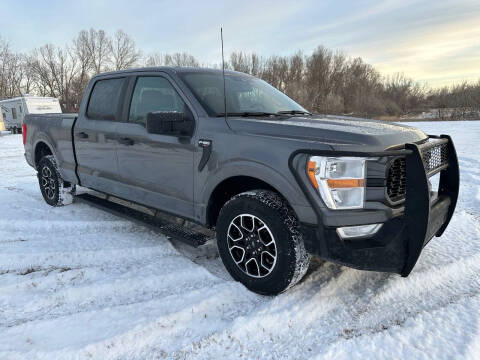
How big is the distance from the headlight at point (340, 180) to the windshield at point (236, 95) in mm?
1106

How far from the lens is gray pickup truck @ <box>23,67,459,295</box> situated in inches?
88.0

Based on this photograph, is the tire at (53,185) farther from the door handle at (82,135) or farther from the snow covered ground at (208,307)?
the snow covered ground at (208,307)

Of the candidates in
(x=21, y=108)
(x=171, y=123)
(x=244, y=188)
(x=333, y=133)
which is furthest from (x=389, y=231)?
(x=21, y=108)

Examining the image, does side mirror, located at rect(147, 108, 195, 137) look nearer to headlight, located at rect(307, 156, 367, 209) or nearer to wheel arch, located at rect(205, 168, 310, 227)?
wheel arch, located at rect(205, 168, 310, 227)

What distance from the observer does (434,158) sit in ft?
9.16

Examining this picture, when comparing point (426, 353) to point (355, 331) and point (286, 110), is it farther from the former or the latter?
point (286, 110)

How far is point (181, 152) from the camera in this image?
3045mm

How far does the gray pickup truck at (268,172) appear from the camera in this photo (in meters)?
2.24

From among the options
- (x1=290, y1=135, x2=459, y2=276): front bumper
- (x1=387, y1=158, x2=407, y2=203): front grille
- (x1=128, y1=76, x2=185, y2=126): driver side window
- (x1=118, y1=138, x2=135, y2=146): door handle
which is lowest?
(x1=290, y1=135, x2=459, y2=276): front bumper

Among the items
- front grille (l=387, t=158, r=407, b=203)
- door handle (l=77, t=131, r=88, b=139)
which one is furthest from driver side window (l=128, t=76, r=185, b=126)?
front grille (l=387, t=158, r=407, b=203)

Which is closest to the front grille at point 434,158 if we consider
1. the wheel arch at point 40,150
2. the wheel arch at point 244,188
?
the wheel arch at point 244,188

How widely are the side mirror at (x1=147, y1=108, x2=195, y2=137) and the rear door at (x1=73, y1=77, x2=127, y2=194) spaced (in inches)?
43.7

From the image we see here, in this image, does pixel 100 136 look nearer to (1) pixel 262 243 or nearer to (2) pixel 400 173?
(1) pixel 262 243

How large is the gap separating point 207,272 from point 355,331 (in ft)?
4.25
